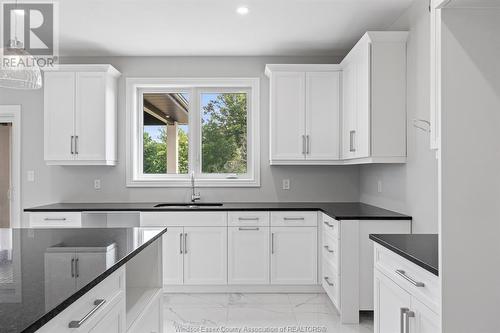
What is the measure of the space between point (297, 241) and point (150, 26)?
244 cm

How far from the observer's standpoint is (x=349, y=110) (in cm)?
366

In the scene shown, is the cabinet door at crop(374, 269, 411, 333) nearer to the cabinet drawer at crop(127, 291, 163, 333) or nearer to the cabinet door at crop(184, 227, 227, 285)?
the cabinet drawer at crop(127, 291, 163, 333)

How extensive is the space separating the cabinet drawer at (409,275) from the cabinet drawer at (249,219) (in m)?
1.71

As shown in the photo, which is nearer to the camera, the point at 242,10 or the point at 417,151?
the point at 417,151

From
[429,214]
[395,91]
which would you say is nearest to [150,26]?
[395,91]

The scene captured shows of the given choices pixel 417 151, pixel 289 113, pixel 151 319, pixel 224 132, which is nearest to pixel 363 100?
pixel 417 151

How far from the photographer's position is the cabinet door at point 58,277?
1.05 meters

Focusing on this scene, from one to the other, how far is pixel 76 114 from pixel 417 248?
3494 millimetres

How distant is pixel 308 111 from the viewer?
391 centimetres

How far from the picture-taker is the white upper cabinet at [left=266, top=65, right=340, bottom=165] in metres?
3.90

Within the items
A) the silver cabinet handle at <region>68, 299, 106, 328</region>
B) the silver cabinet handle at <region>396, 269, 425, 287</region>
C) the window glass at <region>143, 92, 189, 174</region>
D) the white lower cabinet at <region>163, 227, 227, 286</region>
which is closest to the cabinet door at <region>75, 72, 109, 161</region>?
the window glass at <region>143, 92, 189, 174</region>

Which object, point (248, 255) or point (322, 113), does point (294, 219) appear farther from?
point (322, 113)

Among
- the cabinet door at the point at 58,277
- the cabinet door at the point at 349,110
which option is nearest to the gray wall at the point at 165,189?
the cabinet door at the point at 349,110
